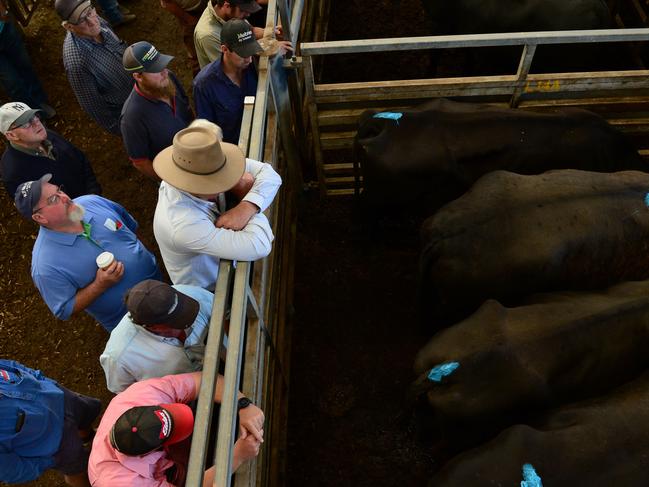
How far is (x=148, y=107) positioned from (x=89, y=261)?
118 centimetres

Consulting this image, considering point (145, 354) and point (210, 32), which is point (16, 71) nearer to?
point (210, 32)

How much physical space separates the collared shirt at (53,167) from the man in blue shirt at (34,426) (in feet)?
4.71

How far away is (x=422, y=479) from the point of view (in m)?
3.75

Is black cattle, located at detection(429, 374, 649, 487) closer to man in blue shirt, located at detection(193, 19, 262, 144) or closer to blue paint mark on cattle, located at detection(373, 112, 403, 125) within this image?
blue paint mark on cattle, located at detection(373, 112, 403, 125)

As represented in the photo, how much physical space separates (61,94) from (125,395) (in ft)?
16.8

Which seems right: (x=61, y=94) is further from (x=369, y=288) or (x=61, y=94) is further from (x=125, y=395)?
(x=125, y=395)

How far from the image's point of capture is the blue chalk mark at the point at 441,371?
3.01 meters

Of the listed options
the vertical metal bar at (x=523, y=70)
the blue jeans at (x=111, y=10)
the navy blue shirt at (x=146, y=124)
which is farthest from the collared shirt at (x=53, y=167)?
the blue jeans at (x=111, y=10)

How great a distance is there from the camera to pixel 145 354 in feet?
8.46

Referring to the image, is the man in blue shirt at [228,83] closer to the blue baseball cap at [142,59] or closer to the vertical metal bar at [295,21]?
the blue baseball cap at [142,59]

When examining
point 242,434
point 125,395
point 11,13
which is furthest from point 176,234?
point 11,13

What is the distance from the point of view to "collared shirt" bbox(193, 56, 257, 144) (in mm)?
3932

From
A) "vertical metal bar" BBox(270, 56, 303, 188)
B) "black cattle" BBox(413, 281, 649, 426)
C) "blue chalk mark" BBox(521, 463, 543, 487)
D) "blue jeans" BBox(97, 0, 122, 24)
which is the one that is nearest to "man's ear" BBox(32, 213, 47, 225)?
"vertical metal bar" BBox(270, 56, 303, 188)

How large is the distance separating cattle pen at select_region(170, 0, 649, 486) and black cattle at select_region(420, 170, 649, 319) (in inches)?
34.5
